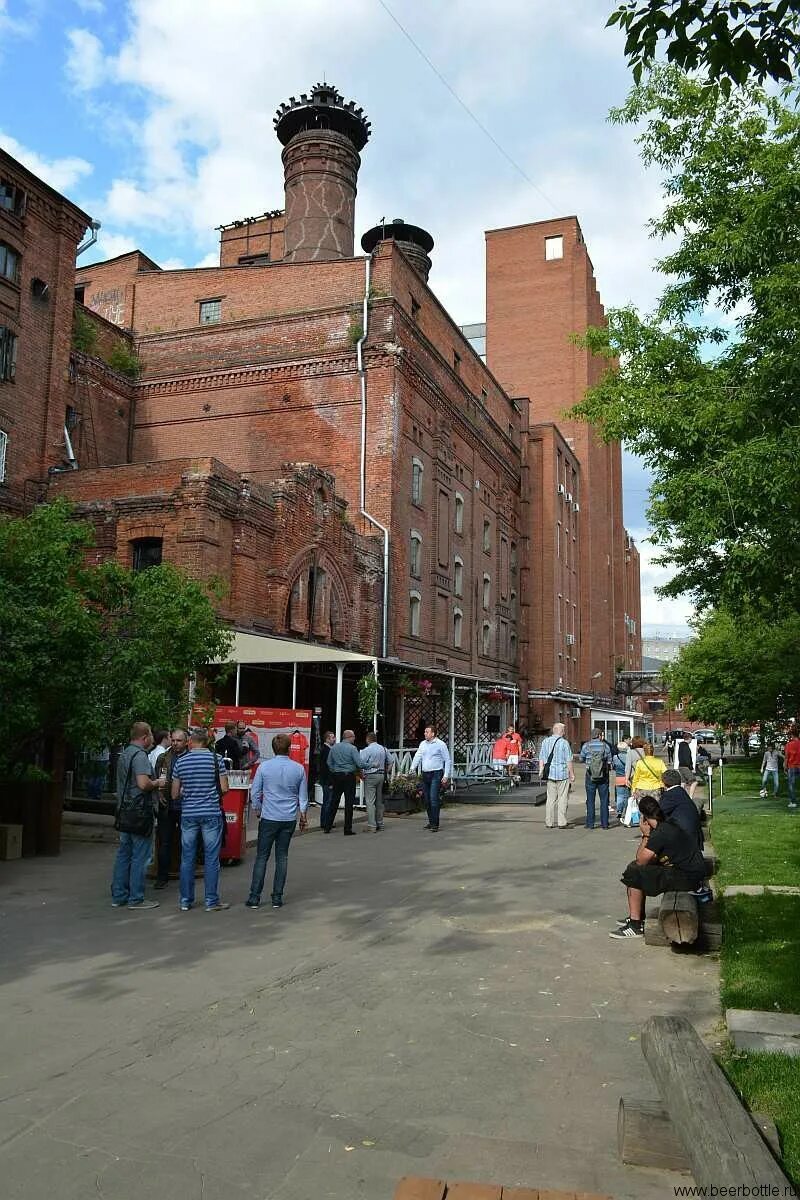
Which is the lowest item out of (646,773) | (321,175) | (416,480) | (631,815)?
(631,815)

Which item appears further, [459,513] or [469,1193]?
[459,513]

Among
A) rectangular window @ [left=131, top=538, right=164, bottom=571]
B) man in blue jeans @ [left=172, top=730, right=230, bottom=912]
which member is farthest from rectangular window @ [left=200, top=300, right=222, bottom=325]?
man in blue jeans @ [left=172, top=730, right=230, bottom=912]

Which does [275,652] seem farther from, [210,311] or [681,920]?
[210,311]

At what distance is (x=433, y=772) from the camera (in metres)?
16.1

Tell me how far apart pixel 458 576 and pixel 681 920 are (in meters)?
30.5

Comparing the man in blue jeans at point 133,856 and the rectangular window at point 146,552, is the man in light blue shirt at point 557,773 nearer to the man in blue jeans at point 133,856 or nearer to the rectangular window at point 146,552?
the man in blue jeans at point 133,856

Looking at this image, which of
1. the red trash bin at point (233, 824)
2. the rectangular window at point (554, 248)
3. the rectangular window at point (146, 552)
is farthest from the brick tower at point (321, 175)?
the red trash bin at point (233, 824)

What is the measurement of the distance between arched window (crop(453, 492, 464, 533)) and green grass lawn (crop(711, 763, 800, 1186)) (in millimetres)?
22227

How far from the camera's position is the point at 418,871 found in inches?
454

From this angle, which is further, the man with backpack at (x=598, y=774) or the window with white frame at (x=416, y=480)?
the window with white frame at (x=416, y=480)

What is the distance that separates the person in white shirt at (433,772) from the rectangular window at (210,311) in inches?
894

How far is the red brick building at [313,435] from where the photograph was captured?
76.6 ft

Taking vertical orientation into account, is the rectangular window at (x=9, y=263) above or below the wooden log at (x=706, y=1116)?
above

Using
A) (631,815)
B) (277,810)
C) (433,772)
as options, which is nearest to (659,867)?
(277,810)
